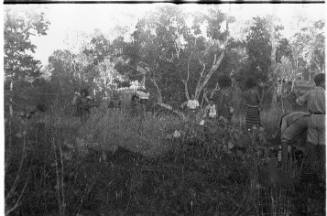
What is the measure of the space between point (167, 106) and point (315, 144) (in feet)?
5.68

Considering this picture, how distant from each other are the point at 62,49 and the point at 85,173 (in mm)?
1413

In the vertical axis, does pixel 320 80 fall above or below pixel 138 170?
above

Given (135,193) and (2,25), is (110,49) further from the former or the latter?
(135,193)

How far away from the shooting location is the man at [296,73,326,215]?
14.6 ft

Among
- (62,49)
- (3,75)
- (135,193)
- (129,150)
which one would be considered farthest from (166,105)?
(3,75)

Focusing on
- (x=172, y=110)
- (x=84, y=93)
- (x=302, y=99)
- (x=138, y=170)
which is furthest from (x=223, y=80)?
(x=84, y=93)

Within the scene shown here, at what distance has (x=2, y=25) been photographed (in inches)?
172

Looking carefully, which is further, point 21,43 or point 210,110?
point 210,110

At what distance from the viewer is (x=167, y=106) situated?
4559 mm

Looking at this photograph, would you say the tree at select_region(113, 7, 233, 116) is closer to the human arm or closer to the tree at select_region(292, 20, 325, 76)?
the tree at select_region(292, 20, 325, 76)

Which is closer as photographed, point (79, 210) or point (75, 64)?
point (79, 210)

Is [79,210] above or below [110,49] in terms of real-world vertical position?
below

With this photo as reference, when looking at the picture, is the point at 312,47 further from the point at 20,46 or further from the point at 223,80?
the point at 20,46

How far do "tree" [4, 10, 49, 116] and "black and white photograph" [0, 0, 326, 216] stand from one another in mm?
11
